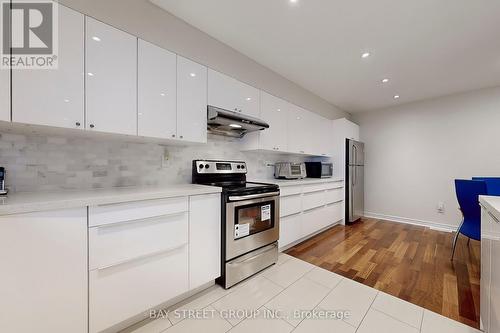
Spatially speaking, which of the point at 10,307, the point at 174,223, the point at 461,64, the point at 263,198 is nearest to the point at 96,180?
the point at 174,223

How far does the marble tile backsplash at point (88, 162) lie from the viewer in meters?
1.35

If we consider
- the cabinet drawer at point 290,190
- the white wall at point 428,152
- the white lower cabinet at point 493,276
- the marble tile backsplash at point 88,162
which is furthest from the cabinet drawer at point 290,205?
the white wall at point 428,152

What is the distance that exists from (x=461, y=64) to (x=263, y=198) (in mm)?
3036

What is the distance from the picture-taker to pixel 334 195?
3.65 meters

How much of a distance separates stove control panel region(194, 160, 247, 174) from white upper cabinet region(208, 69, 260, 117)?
620mm

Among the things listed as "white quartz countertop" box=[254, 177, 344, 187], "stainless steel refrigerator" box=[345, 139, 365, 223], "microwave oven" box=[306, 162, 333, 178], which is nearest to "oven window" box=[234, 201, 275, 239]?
"white quartz countertop" box=[254, 177, 344, 187]

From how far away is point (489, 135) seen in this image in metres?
3.26

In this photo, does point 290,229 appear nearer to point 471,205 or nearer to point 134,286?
point 134,286

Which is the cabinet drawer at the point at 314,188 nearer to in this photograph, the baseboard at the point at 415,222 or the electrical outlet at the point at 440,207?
the baseboard at the point at 415,222

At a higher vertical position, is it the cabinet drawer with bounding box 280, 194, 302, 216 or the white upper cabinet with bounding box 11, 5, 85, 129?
the white upper cabinet with bounding box 11, 5, 85, 129

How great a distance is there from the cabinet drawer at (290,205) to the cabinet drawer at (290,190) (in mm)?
51

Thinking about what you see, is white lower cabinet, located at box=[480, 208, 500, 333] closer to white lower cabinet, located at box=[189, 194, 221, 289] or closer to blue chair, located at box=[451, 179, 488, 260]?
blue chair, located at box=[451, 179, 488, 260]

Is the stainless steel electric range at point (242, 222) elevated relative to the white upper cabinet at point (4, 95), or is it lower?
lower

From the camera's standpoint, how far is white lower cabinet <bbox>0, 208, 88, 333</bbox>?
96 cm
